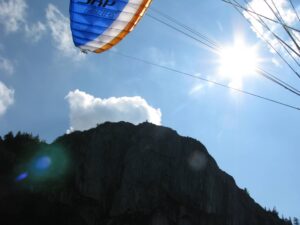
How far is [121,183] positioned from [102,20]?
28521 mm

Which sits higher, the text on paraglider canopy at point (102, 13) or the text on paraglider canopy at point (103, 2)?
the text on paraglider canopy at point (103, 2)

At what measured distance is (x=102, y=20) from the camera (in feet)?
33.4

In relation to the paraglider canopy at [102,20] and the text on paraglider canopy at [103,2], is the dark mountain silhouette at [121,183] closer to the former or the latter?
the paraglider canopy at [102,20]

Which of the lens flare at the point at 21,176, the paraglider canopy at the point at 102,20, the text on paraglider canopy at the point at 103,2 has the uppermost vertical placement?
the lens flare at the point at 21,176

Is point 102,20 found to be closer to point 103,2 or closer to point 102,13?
point 102,13

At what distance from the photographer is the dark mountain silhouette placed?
35.7 metres

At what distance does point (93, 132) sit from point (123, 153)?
162 inches

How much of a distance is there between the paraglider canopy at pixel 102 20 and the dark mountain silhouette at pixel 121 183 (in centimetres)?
2620

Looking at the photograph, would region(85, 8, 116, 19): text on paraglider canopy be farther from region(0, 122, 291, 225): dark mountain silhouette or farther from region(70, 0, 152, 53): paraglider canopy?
region(0, 122, 291, 225): dark mountain silhouette

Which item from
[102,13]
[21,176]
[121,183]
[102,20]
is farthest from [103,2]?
[21,176]

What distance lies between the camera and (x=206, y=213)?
37250 mm

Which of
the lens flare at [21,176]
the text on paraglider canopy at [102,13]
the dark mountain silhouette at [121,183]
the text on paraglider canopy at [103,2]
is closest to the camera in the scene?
the text on paraglider canopy at [103,2]

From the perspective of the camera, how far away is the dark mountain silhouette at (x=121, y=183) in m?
35.7

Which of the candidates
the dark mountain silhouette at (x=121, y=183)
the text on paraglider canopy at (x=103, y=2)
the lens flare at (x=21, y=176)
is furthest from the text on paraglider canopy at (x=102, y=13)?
the lens flare at (x=21, y=176)
